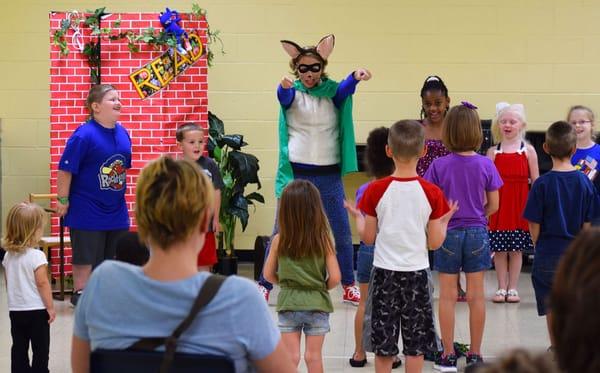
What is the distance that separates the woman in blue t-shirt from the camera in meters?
5.77

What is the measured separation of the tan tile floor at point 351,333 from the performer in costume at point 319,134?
728 millimetres

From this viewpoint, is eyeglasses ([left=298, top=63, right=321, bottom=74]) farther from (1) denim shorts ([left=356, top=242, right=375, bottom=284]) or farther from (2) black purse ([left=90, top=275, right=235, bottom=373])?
(2) black purse ([left=90, top=275, right=235, bottom=373])

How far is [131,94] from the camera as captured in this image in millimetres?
6961

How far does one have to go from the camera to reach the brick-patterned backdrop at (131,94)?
6.89 m

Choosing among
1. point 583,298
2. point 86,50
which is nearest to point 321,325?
point 583,298

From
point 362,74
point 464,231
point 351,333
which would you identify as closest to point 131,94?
point 362,74

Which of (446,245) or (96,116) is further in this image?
(96,116)

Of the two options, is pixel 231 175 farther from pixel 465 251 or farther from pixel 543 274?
pixel 543 274

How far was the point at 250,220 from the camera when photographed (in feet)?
26.9

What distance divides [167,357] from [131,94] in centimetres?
524

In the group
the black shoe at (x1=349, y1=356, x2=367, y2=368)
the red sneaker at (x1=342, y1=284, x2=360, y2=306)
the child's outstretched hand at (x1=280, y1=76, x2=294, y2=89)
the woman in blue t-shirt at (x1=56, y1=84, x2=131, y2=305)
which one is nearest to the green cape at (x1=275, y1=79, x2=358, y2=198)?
the child's outstretched hand at (x1=280, y1=76, x2=294, y2=89)

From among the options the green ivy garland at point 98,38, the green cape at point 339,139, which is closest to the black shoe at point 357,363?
the green cape at point 339,139

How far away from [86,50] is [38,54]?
4.42 ft

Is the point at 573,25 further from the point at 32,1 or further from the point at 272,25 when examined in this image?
the point at 32,1
